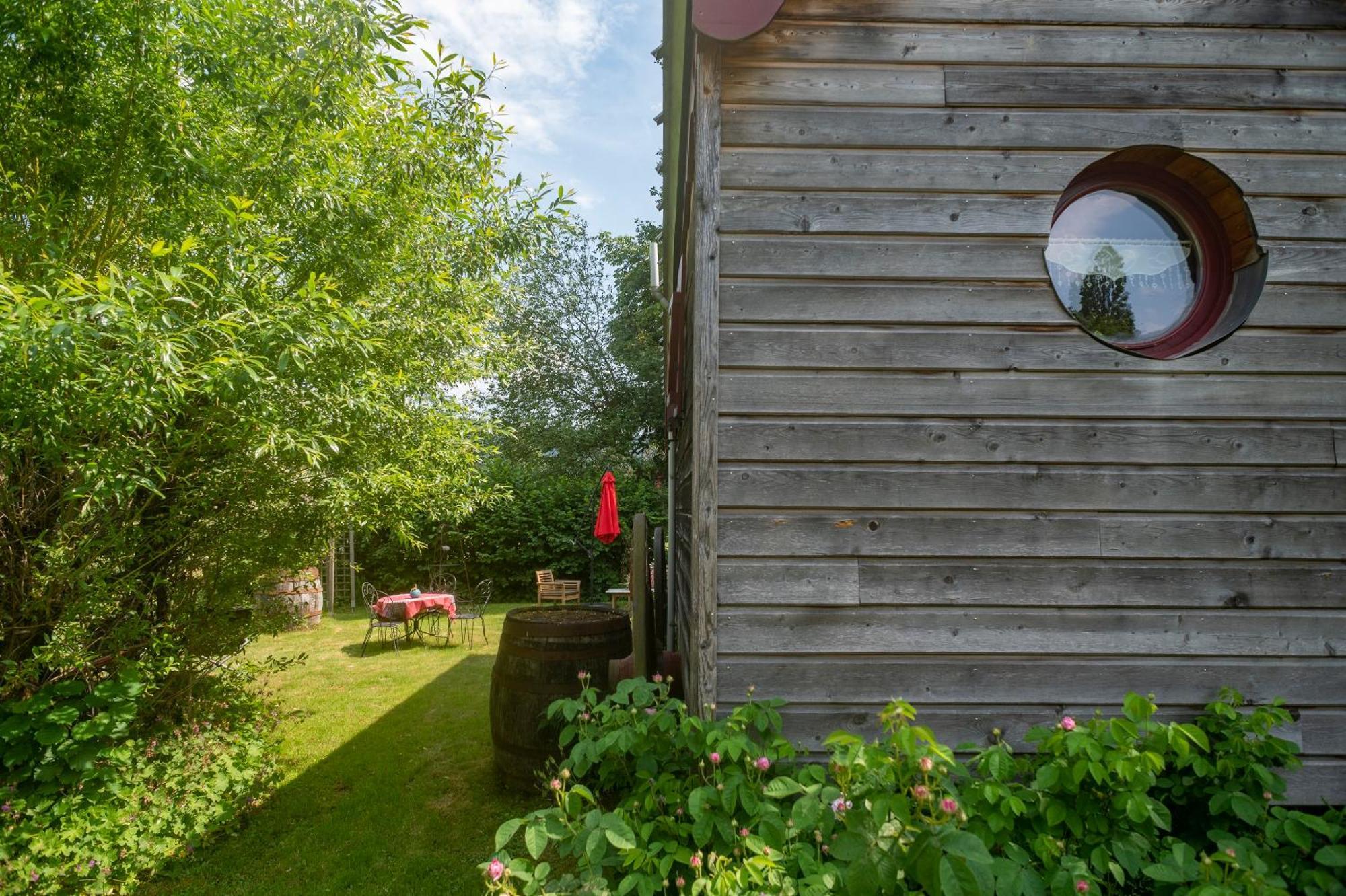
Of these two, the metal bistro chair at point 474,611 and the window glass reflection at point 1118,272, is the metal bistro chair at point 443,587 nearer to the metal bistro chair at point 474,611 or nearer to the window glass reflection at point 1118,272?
the metal bistro chair at point 474,611

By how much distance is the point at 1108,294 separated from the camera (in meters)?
2.46

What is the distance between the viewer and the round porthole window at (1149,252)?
95.4 inches

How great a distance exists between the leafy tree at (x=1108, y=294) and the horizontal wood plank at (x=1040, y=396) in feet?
0.89

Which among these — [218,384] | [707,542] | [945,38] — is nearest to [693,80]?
[945,38]

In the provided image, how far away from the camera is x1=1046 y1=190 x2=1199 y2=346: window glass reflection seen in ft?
8.02

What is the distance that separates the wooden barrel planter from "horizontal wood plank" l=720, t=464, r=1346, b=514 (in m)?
2.12

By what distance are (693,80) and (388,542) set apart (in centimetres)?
1259

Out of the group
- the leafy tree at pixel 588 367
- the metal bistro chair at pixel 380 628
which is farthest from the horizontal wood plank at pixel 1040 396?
the leafy tree at pixel 588 367

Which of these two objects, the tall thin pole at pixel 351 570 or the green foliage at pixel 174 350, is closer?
the green foliage at pixel 174 350

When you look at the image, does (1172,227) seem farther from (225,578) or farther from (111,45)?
(225,578)

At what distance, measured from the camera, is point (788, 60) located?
2.38 metres

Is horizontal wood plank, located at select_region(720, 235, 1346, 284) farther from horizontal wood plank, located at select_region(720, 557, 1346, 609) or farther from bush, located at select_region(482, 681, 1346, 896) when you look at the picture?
bush, located at select_region(482, 681, 1346, 896)

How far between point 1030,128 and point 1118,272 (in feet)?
2.12

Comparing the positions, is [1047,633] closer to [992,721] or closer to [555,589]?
[992,721]
